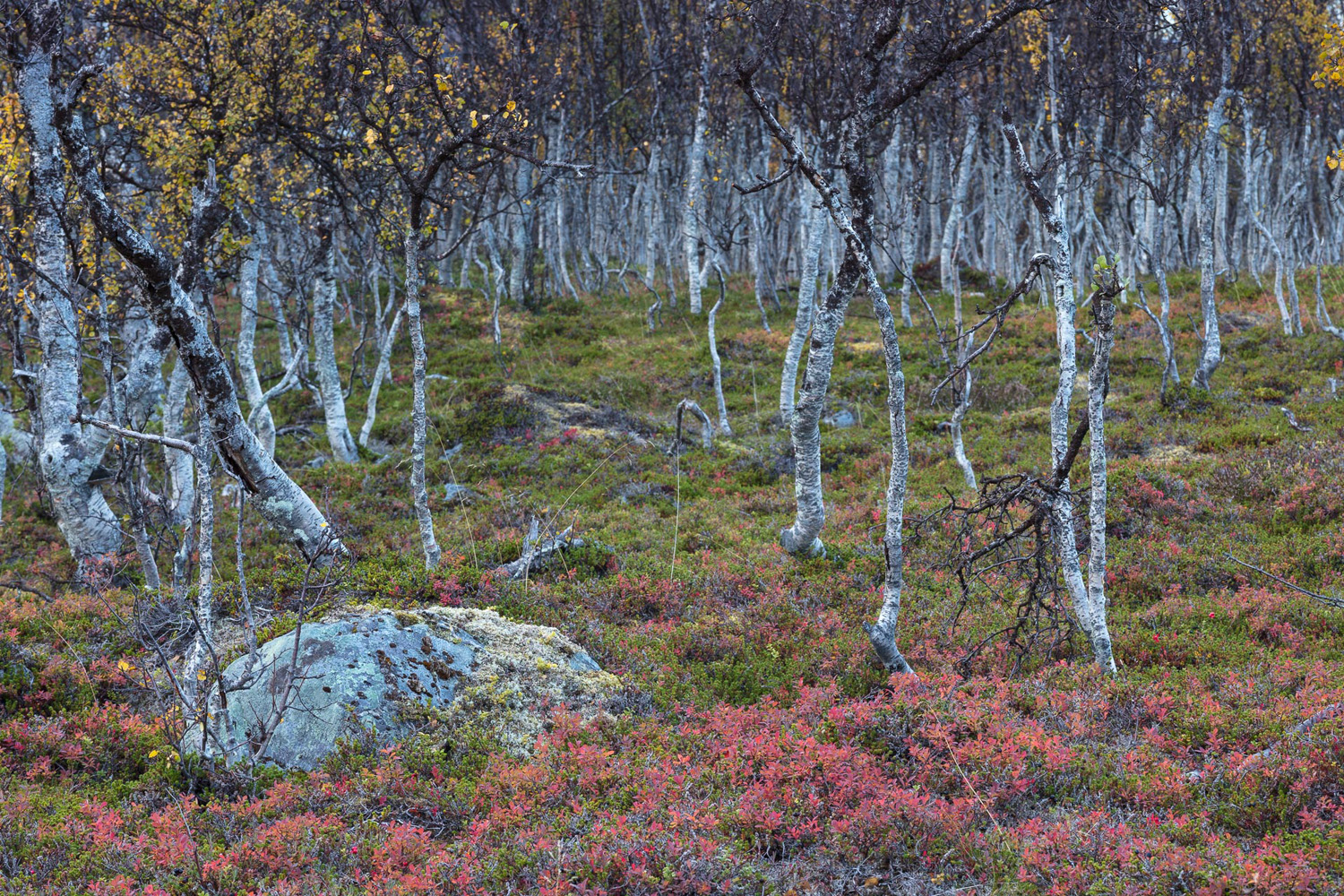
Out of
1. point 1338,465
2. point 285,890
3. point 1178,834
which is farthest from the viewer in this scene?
point 1338,465

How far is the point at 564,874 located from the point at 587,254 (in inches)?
1112

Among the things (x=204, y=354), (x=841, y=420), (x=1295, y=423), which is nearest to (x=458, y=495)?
(x=204, y=354)

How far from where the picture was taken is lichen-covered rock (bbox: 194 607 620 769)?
6500mm

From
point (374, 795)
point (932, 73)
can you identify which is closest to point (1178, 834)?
point (374, 795)

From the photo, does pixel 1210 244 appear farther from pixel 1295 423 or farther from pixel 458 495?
pixel 458 495

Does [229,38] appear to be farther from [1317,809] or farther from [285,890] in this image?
[1317,809]

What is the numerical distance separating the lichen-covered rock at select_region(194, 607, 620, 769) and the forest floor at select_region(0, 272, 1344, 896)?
31cm

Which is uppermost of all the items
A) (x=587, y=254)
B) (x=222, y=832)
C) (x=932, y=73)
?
(x=587, y=254)

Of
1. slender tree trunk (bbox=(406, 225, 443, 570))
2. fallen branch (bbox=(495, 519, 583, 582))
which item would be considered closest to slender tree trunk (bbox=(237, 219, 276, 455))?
slender tree trunk (bbox=(406, 225, 443, 570))

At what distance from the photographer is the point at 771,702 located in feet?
24.5

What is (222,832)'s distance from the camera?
5.39 m

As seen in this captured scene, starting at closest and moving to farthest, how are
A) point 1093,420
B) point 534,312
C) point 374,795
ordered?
point 374,795
point 1093,420
point 534,312

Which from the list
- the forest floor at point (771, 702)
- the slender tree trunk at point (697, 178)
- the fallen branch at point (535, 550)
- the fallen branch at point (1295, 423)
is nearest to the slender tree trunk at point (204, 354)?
the forest floor at point (771, 702)

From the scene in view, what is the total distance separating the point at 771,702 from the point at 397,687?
10.6ft
